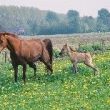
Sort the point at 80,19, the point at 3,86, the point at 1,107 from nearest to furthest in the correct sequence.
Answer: the point at 1,107
the point at 3,86
the point at 80,19

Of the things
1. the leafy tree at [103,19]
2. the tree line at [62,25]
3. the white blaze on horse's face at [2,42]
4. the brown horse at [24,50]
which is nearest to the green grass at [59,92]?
the brown horse at [24,50]

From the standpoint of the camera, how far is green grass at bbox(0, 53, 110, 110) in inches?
663

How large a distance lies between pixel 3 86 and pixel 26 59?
2.26 m

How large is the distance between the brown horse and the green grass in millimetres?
867

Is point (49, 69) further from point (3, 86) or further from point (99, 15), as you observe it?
point (99, 15)

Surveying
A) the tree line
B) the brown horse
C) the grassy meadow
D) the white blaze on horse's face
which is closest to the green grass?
the grassy meadow

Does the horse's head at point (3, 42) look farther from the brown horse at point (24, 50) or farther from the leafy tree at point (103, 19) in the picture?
the leafy tree at point (103, 19)

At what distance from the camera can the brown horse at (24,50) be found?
75.5 feet

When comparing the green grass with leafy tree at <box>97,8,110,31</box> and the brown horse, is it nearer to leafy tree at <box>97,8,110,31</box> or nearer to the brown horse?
the brown horse

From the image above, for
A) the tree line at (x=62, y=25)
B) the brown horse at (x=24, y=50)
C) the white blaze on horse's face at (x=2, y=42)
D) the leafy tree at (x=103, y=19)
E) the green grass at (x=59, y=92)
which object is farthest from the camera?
the leafy tree at (x=103, y=19)

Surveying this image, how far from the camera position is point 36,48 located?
24984 millimetres

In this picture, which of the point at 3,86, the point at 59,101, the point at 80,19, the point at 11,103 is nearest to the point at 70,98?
the point at 59,101

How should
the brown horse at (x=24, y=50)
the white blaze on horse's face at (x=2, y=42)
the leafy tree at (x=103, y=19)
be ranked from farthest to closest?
the leafy tree at (x=103, y=19), the brown horse at (x=24, y=50), the white blaze on horse's face at (x=2, y=42)

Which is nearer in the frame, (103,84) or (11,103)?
(11,103)
